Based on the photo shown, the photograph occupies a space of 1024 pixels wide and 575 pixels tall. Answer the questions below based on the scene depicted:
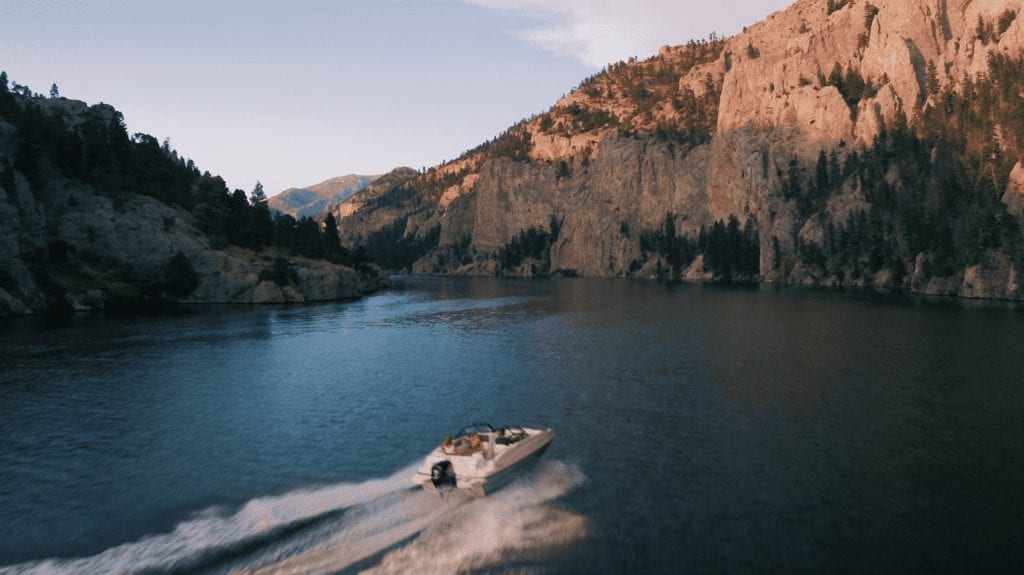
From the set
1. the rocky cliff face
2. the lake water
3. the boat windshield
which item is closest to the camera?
the lake water

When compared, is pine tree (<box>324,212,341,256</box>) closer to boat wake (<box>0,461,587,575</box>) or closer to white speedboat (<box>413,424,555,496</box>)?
white speedboat (<box>413,424,555,496</box>)

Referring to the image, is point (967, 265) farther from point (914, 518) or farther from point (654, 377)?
point (914, 518)

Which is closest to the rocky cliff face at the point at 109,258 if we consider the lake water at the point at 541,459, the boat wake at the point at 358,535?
the lake water at the point at 541,459

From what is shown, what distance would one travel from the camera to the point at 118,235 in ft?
382

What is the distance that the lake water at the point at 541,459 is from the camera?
21.9 m

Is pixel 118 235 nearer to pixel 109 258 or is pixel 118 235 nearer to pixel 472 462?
pixel 109 258

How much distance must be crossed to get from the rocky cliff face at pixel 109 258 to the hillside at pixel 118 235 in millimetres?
191

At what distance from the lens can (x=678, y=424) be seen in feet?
120

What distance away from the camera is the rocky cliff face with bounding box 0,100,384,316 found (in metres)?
97.5

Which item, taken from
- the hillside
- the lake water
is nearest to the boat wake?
the lake water

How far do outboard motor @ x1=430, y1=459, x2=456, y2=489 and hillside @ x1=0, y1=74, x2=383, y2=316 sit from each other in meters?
99.2

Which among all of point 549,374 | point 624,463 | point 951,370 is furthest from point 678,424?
point 951,370

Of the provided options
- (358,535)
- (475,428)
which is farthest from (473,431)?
(358,535)

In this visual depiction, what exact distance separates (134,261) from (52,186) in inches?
853
